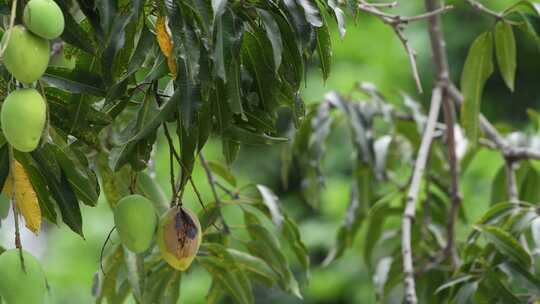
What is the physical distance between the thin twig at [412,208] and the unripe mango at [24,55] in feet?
2.07

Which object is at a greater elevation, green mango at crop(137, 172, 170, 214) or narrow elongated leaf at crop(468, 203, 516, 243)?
green mango at crop(137, 172, 170, 214)

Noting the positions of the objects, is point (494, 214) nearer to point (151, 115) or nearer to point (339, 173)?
point (151, 115)

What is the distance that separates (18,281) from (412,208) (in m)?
0.69

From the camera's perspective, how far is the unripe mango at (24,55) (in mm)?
605

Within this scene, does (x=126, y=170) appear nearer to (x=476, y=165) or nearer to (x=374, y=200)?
(x=374, y=200)

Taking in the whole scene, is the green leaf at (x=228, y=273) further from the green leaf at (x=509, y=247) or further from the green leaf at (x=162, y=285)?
the green leaf at (x=509, y=247)

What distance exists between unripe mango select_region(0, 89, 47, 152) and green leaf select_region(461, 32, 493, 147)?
0.69m

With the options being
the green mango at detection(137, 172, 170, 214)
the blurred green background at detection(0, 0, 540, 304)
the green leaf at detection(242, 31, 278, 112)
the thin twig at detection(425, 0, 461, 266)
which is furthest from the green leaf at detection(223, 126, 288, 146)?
the blurred green background at detection(0, 0, 540, 304)

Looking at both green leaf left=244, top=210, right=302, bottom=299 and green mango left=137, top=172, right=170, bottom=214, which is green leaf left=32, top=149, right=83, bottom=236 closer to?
green mango left=137, top=172, right=170, bottom=214

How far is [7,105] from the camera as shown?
2.06 ft

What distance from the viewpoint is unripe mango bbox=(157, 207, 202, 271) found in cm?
80

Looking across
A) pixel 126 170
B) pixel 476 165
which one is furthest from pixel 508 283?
pixel 476 165

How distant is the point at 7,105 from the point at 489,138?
3.46 ft

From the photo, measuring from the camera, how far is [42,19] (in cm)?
61
